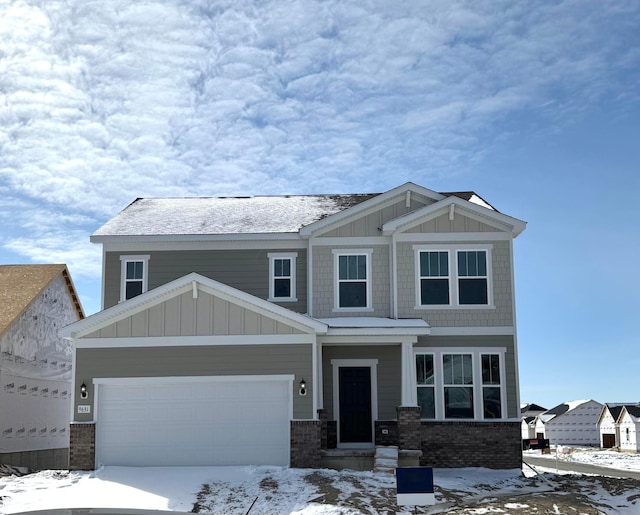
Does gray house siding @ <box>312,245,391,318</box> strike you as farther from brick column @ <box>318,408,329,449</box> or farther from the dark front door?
brick column @ <box>318,408,329,449</box>

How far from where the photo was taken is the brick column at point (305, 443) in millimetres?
18750

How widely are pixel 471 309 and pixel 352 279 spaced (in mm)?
3296

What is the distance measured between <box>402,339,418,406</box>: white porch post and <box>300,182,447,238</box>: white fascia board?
4110 millimetres

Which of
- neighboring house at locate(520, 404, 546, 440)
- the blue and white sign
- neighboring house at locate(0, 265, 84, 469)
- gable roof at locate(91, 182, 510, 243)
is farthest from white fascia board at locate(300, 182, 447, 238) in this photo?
neighboring house at locate(520, 404, 546, 440)

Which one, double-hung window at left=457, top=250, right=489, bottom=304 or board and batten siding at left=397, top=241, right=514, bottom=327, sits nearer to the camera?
Answer: board and batten siding at left=397, top=241, right=514, bottom=327

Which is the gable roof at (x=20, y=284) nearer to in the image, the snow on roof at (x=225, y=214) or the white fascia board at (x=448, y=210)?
the snow on roof at (x=225, y=214)

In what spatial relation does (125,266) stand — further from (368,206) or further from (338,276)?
(368,206)

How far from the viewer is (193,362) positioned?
19375 mm


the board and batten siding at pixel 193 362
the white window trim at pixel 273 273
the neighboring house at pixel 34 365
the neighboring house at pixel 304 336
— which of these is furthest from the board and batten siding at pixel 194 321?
the neighboring house at pixel 34 365

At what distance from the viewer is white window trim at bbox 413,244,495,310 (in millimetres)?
21828

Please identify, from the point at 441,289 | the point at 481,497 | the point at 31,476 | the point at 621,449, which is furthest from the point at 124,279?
the point at 621,449

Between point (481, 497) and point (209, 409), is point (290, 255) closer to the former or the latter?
point (209, 409)

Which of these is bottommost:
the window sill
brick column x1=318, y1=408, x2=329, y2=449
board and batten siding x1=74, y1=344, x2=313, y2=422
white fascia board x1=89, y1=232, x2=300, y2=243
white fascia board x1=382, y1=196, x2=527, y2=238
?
brick column x1=318, y1=408, x2=329, y2=449

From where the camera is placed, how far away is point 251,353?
1931 cm
